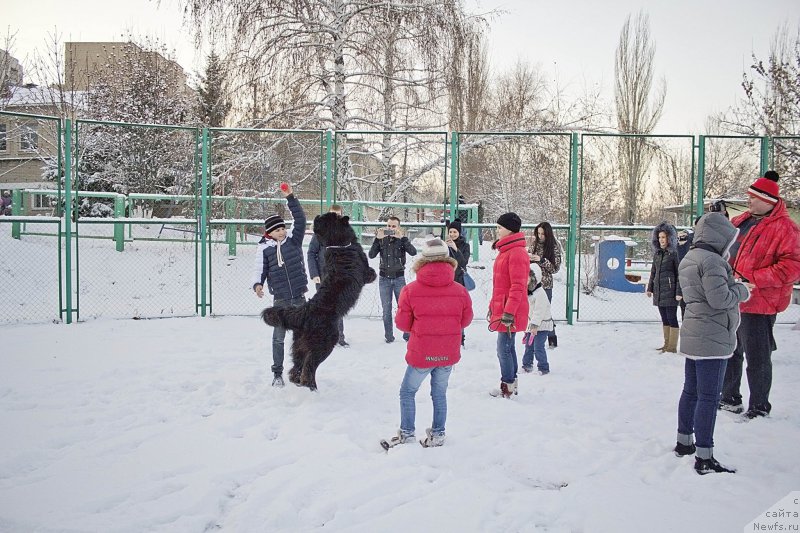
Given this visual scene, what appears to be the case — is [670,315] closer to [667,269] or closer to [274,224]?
[667,269]

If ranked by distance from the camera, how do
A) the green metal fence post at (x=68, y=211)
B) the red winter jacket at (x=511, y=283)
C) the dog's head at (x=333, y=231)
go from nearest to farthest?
the red winter jacket at (x=511, y=283) → the dog's head at (x=333, y=231) → the green metal fence post at (x=68, y=211)

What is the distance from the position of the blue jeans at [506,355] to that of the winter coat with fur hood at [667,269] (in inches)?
125

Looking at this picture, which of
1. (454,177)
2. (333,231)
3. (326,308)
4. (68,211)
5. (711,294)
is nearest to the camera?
(711,294)

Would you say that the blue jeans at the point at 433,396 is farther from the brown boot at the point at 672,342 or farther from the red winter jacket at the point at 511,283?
the brown boot at the point at 672,342

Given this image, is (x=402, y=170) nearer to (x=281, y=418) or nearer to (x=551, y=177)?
(x=551, y=177)

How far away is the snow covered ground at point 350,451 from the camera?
3275 millimetres

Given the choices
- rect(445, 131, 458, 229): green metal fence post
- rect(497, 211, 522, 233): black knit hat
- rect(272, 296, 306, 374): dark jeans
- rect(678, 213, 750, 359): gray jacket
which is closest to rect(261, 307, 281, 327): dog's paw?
rect(272, 296, 306, 374): dark jeans

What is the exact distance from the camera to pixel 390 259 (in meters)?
8.19

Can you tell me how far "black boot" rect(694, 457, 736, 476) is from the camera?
3846mm

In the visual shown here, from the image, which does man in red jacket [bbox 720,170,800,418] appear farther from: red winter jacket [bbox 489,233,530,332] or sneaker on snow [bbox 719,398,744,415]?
red winter jacket [bbox 489,233,530,332]

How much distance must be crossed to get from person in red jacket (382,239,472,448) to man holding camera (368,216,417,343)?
3.84 meters

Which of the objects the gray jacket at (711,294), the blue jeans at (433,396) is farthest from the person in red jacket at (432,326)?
the gray jacket at (711,294)

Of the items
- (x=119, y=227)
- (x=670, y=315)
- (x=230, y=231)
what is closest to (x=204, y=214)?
(x=230, y=231)

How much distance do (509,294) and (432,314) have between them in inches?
51.6
